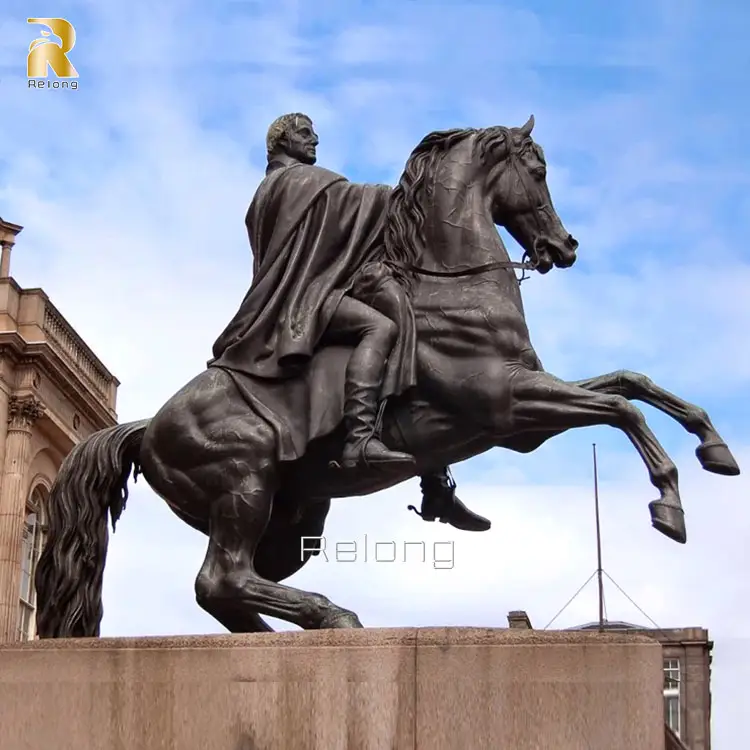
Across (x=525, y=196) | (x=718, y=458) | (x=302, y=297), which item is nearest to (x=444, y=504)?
(x=302, y=297)

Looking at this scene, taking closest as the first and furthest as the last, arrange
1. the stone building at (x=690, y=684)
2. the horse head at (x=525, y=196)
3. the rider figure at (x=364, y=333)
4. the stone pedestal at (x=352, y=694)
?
the stone pedestal at (x=352, y=694)
the rider figure at (x=364, y=333)
the horse head at (x=525, y=196)
the stone building at (x=690, y=684)

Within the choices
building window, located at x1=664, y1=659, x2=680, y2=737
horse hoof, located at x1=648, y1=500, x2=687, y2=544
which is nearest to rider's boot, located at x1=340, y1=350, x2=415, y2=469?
horse hoof, located at x1=648, y1=500, x2=687, y2=544

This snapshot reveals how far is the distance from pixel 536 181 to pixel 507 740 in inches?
156

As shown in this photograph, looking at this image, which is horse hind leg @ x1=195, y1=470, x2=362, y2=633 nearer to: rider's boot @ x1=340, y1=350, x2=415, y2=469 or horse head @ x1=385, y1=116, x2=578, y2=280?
rider's boot @ x1=340, y1=350, x2=415, y2=469

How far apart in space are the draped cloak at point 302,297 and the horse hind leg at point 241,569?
0.31 m

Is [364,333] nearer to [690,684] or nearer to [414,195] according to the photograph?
[414,195]

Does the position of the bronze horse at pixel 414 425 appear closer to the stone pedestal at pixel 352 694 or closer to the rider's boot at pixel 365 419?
the rider's boot at pixel 365 419

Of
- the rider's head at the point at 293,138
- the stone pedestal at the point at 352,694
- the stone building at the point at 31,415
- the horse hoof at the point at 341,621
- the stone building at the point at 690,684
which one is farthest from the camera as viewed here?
the stone building at the point at 690,684

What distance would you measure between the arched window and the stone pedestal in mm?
27479

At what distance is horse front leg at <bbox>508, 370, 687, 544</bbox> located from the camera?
8.80 m

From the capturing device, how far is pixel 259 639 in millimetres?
8141

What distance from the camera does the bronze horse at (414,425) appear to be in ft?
29.8

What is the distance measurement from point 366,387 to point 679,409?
190 cm

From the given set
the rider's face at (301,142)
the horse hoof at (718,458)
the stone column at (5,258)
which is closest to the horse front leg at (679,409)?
the horse hoof at (718,458)
